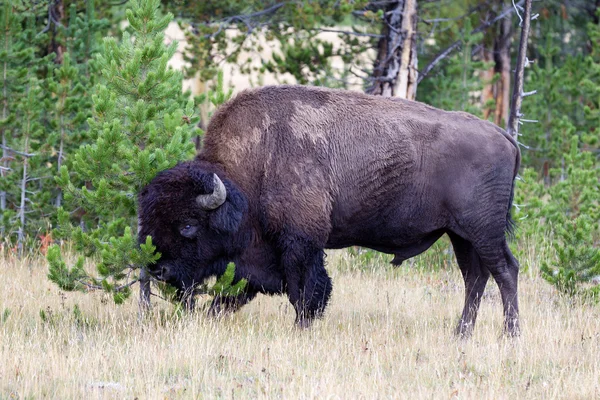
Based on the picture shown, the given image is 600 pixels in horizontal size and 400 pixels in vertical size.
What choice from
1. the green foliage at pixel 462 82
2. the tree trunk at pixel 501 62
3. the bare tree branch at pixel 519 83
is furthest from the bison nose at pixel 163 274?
the tree trunk at pixel 501 62

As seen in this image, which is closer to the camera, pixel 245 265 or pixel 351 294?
pixel 245 265

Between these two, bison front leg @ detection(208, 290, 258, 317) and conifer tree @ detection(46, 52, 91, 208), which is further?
conifer tree @ detection(46, 52, 91, 208)

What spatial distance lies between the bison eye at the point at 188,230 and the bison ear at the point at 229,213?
0.16 metres

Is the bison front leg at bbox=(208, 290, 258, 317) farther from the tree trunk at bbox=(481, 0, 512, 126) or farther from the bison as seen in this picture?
the tree trunk at bbox=(481, 0, 512, 126)

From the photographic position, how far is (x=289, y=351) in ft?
20.3

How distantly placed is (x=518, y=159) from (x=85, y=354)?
4303 mm

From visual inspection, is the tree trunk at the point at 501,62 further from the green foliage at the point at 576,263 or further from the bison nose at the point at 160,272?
the bison nose at the point at 160,272

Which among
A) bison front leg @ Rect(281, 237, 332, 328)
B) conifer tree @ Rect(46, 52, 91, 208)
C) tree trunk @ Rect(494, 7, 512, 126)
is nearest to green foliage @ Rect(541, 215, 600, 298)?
bison front leg @ Rect(281, 237, 332, 328)

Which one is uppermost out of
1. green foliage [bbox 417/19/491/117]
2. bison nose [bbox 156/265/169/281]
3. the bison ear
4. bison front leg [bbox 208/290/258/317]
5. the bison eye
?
green foliage [bbox 417/19/491/117]

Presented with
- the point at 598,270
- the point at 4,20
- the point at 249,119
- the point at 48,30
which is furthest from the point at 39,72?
the point at 598,270

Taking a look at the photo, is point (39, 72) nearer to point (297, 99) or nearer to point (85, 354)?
point (297, 99)

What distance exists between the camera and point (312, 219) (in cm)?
706

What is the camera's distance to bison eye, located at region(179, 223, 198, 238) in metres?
7.00

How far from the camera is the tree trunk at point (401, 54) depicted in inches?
446
